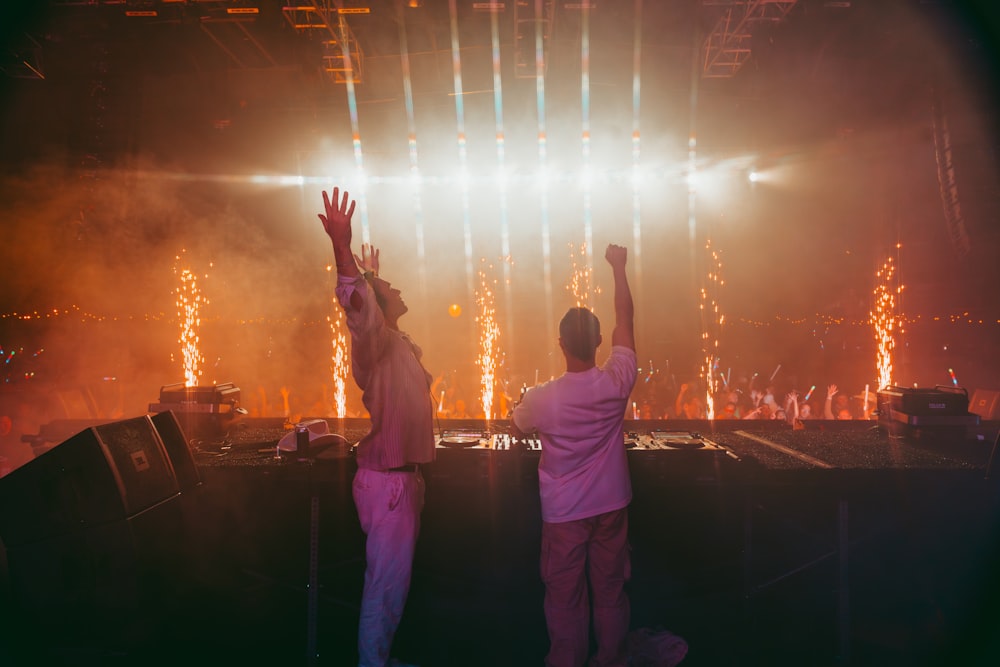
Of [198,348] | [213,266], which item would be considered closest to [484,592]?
[213,266]

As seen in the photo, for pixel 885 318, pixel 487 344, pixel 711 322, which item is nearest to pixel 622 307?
pixel 711 322

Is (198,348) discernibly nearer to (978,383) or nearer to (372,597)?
(372,597)

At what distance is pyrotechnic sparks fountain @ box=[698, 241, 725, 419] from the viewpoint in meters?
8.98

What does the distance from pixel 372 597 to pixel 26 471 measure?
1813 millimetres

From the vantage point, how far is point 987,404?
18.5ft

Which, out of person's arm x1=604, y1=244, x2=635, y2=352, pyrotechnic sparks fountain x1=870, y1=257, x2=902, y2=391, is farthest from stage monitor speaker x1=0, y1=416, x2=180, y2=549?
pyrotechnic sparks fountain x1=870, y1=257, x2=902, y2=391

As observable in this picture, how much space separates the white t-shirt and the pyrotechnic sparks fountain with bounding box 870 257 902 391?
8325 millimetres

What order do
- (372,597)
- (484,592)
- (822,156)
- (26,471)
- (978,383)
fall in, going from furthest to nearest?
(978,383) → (822,156) → (484,592) → (26,471) → (372,597)

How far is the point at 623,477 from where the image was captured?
7.62 feet

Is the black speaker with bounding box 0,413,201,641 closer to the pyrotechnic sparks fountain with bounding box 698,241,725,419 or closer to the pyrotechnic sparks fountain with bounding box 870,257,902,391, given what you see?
the pyrotechnic sparks fountain with bounding box 698,241,725,419

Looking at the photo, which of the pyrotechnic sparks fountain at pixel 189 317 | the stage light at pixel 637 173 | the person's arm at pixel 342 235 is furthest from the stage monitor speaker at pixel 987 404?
the pyrotechnic sparks fountain at pixel 189 317

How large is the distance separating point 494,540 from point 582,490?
125 centimetres

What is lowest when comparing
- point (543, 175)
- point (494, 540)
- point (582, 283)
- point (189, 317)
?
point (494, 540)

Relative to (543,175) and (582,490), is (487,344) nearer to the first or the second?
(543,175)
